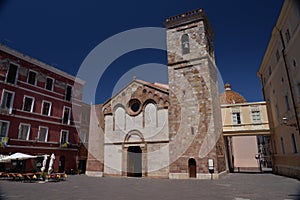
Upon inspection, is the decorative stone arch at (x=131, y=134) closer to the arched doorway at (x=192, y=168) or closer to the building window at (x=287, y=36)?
the arched doorway at (x=192, y=168)

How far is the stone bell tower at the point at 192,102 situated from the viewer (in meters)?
19.5

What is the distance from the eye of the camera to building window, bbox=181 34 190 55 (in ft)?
75.4

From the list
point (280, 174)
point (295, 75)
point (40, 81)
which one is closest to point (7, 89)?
point (40, 81)

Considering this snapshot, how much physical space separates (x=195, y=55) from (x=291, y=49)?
8772mm

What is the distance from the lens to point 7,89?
70.5ft

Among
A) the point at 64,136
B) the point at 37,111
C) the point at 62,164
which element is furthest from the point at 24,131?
the point at 62,164

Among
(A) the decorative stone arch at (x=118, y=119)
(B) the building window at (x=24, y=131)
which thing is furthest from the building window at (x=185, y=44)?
(B) the building window at (x=24, y=131)

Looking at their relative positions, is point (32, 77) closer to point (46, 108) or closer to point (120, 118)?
point (46, 108)

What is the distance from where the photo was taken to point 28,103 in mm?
23641

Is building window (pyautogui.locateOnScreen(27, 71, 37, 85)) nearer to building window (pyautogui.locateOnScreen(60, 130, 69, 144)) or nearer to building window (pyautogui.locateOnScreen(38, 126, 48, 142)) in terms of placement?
building window (pyautogui.locateOnScreen(38, 126, 48, 142))

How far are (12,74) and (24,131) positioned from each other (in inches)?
246

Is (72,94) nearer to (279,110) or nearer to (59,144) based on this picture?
(59,144)

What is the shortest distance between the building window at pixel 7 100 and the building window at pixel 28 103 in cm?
148

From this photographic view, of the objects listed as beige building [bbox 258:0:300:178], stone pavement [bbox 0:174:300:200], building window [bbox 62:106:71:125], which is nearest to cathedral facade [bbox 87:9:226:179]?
building window [bbox 62:106:71:125]
